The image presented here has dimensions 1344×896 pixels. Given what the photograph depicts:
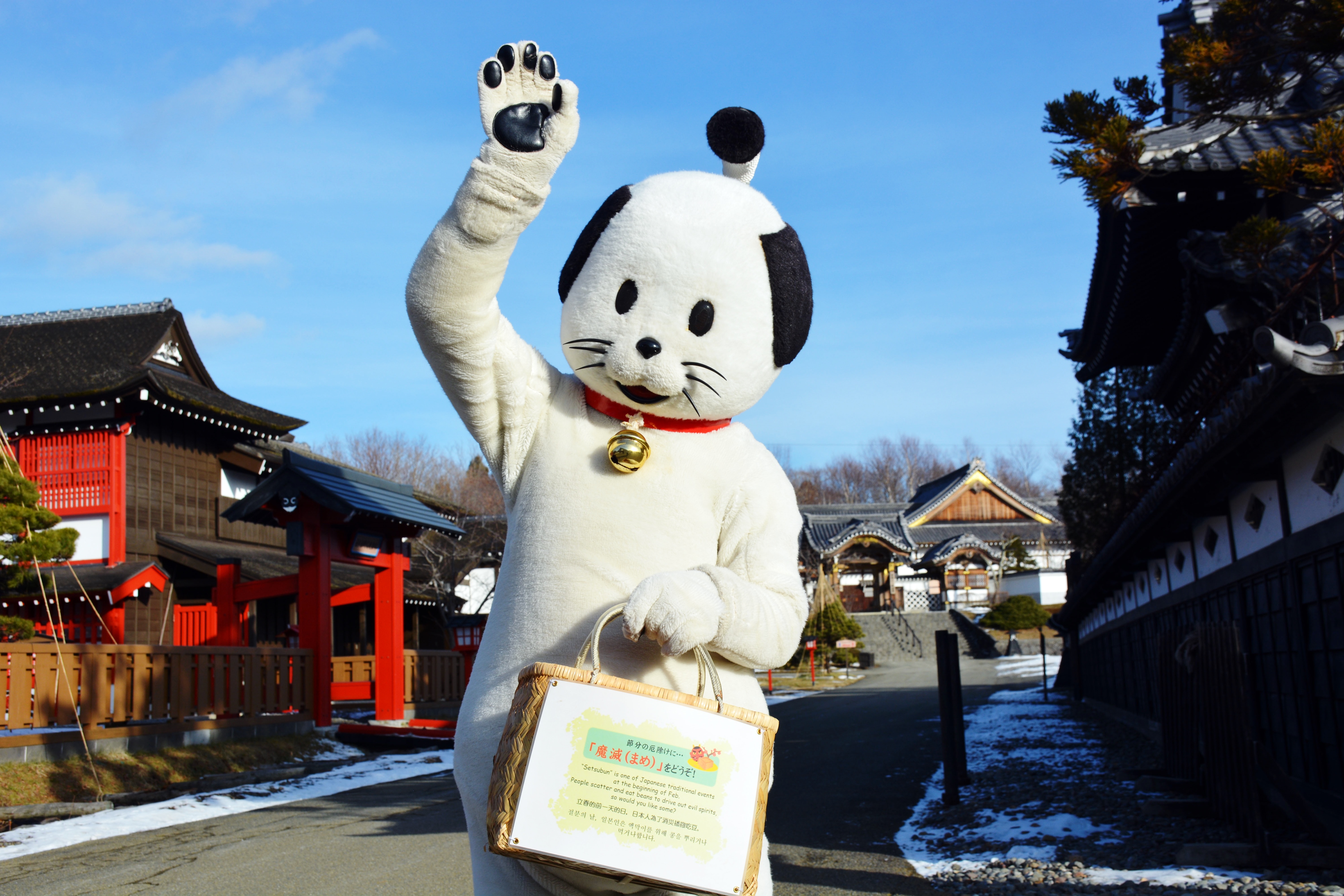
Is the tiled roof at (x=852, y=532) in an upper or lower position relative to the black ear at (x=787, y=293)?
upper

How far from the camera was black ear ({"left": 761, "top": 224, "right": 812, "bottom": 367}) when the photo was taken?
2393 mm

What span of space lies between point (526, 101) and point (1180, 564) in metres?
8.09

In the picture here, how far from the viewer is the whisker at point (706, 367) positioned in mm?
2254

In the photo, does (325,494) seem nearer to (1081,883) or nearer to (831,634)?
(1081,883)

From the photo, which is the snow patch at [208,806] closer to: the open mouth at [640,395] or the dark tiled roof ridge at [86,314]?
the open mouth at [640,395]

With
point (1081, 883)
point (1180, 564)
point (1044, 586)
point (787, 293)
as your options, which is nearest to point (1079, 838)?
point (1081, 883)

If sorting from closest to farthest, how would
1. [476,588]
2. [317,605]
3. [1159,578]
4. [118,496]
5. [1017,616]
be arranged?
1. [1159,578]
2. [317,605]
3. [118,496]
4. [476,588]
5. [1017,616]

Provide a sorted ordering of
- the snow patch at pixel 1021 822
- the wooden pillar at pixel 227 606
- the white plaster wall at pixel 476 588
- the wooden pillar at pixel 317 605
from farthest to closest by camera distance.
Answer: the white plaster wall at pixel 476 588 < the wooden pillar at pixel 227 606 < the wooden pillar at pixel 317 605 < the snow patch at pixel 1021 822

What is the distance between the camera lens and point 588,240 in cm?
241

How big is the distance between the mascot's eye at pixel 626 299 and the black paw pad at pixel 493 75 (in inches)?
20.7

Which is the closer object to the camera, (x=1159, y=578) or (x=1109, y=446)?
(x=1159, y=578)

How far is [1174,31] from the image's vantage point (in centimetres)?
1010

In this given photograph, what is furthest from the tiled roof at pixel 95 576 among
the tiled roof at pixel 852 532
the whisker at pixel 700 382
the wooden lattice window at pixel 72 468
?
the tiled roof at pixel 852 532

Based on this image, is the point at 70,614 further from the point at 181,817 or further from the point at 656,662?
the point at 656,662
